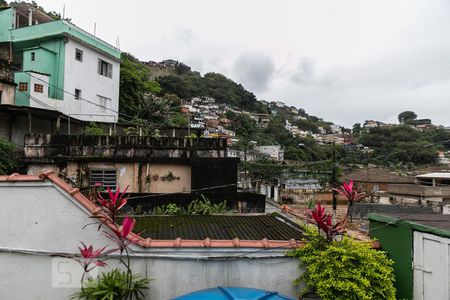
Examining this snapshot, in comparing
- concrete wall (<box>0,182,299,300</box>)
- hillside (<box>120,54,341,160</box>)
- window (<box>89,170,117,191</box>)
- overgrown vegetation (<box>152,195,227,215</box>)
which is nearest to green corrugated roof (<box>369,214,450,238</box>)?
concrete wall (<box>0,182,299,300</box>)

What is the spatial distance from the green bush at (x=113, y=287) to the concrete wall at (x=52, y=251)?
0.24 metres

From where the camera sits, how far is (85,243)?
546cm

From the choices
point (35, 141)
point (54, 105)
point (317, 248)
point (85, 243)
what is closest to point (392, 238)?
point (317, 248)

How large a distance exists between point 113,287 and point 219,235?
2.54m

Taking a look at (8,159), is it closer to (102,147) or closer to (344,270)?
(102,147)

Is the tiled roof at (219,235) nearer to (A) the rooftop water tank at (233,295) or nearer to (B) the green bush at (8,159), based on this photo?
(A) the rooftop water tank at (233,295)

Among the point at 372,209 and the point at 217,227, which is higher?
the point at 217,227

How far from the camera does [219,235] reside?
6816 millimetres

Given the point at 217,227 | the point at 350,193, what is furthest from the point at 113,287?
the point at 350,193

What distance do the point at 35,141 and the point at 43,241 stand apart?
8904mm

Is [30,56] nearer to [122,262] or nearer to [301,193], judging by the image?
[122,262]

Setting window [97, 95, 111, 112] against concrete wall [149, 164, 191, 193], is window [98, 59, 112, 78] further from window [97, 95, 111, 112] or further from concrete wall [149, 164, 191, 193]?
concrete wall [149, 164, 191, 193]

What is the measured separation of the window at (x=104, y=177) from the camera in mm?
12609

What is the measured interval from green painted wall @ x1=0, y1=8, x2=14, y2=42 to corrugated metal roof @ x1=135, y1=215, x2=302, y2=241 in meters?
21.9
